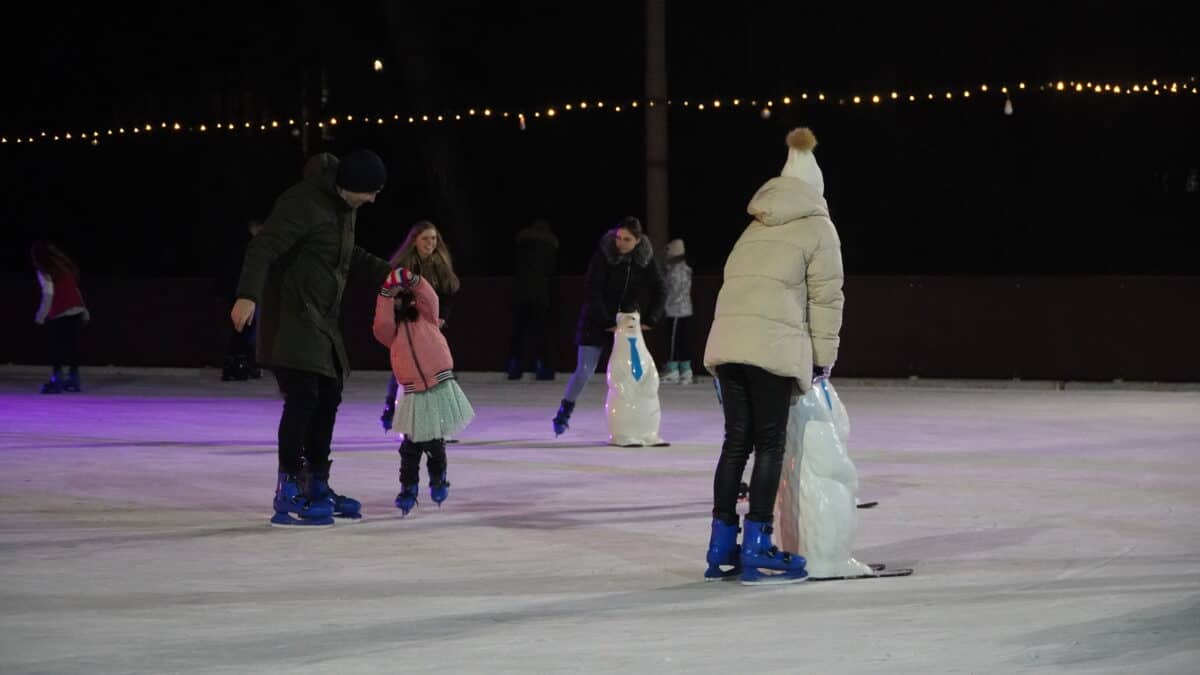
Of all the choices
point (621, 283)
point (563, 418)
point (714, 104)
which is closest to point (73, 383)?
point (563, 418)

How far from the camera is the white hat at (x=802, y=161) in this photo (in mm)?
8961

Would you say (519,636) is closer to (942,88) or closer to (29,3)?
(942,88)

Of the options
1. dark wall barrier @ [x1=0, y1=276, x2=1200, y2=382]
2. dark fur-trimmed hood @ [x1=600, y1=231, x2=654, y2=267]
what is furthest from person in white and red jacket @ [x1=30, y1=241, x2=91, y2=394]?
dark fur-trimmed hood @ [x1=600, y1=231, x2=654, y2=267]

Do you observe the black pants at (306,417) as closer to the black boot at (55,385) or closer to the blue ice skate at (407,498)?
the blue ice skate at (407,498)

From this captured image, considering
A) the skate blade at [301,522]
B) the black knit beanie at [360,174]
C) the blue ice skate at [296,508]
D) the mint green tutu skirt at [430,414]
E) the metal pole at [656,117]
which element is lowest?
A: the skate blade at [301,522]

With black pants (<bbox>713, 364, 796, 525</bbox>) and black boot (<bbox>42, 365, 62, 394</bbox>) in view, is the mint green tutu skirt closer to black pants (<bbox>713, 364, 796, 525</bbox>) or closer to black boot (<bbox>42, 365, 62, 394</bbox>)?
black pants (<bbox>713, 364, 796, 525</bbox>)

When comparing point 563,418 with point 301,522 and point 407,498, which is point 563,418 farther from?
point 301,522

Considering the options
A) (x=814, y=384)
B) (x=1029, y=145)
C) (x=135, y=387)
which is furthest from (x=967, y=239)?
(x=814, y=384)

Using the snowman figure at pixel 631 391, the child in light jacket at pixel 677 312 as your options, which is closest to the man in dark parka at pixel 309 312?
the snowman figure at pixel 631 391

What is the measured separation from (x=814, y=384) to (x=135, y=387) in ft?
47.4

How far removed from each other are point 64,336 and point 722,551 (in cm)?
1377

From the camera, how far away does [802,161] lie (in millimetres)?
9000

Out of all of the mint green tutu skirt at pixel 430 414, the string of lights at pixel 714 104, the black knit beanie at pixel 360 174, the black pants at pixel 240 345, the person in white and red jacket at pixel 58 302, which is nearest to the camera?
the black knit beanie at pixel 360 174

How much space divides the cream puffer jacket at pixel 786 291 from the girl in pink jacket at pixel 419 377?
2.48 metres
